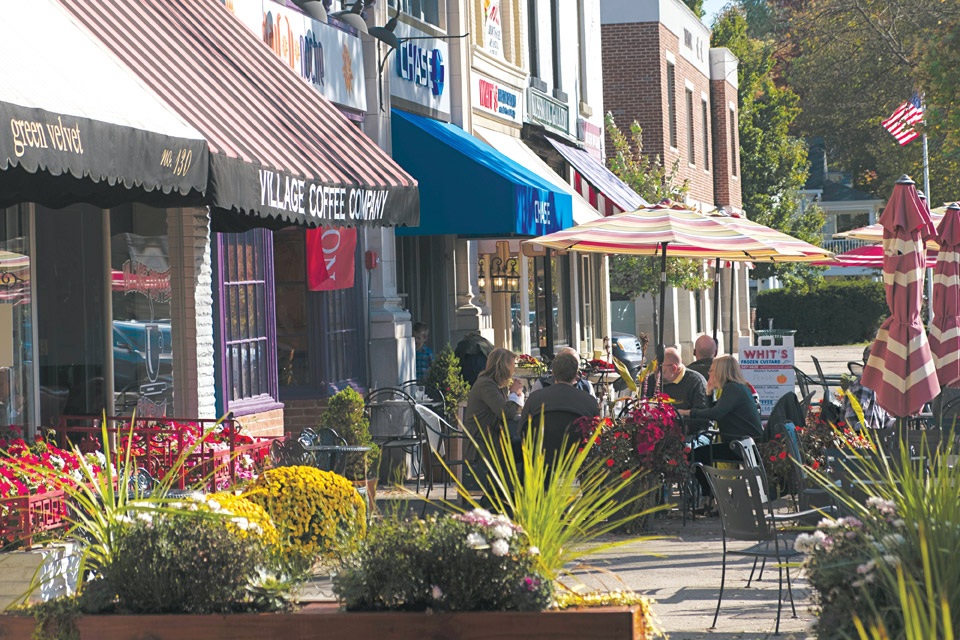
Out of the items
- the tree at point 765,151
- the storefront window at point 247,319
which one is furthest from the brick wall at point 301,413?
the tree at point 765,151

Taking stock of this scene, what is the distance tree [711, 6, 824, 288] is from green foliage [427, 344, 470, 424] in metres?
29.9

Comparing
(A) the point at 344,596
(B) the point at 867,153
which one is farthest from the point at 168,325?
(B) the point at 867,153

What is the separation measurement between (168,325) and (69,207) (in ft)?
4.20

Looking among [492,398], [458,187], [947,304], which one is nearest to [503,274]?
[458,187]

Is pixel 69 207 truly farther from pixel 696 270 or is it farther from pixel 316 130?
pixel 696 270

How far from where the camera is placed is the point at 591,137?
25578 mm

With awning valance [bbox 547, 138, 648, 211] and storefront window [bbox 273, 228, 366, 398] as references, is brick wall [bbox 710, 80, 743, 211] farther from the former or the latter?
storefront window [bbox 273, 228, 366, 398]

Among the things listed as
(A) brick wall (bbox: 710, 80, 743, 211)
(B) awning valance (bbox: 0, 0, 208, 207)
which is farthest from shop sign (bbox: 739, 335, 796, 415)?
(A) brick wall (bbox: 710, 80, 743, 211)

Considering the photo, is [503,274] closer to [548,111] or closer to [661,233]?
[548,111]

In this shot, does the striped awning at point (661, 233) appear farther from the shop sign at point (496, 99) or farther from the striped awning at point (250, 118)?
the shop sign at point (496, 99)

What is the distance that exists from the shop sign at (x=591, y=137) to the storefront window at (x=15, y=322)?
16.7 meters

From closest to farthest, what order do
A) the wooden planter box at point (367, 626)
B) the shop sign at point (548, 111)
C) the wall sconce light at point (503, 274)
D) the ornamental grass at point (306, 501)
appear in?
the wooden planter box at point (367, 626), the ornamental grass at point (306, 501), the wall sconce light at point (503, 274), the shop sign at point (548, 111)

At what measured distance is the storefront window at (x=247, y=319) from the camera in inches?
441

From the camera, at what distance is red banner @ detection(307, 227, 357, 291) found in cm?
1318
